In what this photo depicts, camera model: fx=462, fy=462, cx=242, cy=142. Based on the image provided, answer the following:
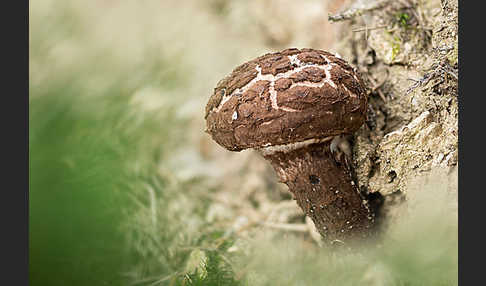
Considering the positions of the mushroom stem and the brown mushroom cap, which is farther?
the mushroom stem

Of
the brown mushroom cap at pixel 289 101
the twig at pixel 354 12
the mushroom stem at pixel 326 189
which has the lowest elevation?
the mushroom stem at pixel 326 189

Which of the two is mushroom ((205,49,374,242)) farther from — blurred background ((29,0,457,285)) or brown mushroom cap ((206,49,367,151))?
blurred background ((29,0,457,285))

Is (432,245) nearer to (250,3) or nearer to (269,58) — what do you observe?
(269,58)

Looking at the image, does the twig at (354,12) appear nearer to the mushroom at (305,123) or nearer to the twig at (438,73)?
the mushroom at (305,123)

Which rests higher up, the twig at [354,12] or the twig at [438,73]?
the twig at [354,12]

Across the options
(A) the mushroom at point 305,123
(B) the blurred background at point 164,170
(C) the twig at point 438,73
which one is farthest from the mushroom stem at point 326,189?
(C) the twig at point 438,73

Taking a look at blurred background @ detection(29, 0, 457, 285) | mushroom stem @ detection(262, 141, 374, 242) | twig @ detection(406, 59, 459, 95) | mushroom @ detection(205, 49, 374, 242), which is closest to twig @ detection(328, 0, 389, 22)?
blurred background @ detection(29, 0, 457, 285)
